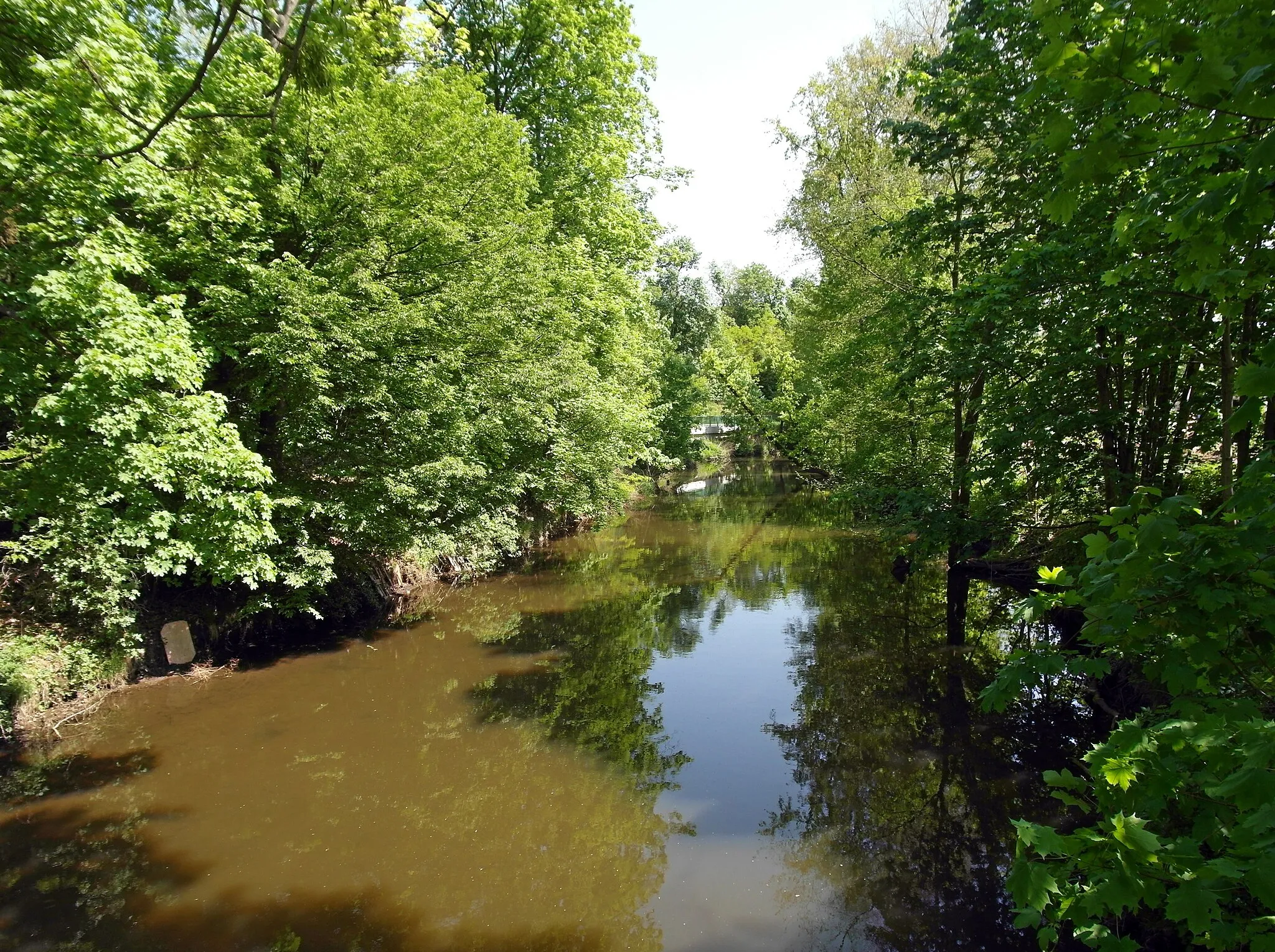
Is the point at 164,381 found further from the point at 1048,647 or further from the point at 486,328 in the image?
the point at 1048,647

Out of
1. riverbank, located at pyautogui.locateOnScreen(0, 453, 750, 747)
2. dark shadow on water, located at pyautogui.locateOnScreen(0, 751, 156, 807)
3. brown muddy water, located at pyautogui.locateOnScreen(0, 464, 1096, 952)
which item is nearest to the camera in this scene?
brown muddy water, located at pyautogui.locateOnScreen(0, 464, 1096, 952)

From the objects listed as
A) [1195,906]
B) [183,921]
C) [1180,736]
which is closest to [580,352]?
[183,921]

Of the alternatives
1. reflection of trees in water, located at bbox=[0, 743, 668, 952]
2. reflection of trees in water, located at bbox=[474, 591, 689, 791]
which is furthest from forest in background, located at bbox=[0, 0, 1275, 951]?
reflection of trees in water, located at bbox=[0, 743, 668, 952]

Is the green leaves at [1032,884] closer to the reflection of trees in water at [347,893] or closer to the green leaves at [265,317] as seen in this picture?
the reflection of trees in water at [347,893]

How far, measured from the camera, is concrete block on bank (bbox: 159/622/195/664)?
9844mm

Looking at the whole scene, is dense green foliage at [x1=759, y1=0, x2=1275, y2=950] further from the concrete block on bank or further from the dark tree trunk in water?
the concrete block on bank

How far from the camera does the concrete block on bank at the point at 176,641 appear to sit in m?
9.84

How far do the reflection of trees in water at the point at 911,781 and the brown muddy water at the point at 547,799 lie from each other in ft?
0.11

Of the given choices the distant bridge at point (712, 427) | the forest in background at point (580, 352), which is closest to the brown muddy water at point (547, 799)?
the forest in background at point (580, 352)

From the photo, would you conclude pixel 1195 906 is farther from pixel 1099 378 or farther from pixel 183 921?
pixel 1099 378

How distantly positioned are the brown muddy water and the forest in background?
1137 millimetres

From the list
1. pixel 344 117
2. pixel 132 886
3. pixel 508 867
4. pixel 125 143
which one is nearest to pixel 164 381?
pixel 125 143

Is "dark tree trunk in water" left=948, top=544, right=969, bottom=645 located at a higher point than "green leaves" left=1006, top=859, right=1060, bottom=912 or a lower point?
lower

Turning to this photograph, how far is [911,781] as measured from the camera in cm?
724
